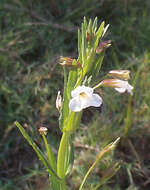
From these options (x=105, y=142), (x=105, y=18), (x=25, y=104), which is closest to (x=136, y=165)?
(x=105, y=142)

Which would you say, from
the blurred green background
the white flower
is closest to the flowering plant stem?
the white flower

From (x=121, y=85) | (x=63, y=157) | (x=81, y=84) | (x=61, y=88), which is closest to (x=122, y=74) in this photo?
(x=121, y=85)

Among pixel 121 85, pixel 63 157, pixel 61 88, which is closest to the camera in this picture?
pixel 121 85

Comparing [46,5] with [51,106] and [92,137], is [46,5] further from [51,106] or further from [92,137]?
[92,137]

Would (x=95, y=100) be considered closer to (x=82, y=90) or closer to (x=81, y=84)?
(x=82, y=90)

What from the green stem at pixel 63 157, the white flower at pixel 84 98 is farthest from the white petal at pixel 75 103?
the green stem at pixel 63 157

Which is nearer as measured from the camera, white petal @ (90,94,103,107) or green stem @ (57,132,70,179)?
white petal @ (90,94,103,107)

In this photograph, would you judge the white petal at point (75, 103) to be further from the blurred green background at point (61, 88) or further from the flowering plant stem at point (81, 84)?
the blurred green background at point (61, 88)

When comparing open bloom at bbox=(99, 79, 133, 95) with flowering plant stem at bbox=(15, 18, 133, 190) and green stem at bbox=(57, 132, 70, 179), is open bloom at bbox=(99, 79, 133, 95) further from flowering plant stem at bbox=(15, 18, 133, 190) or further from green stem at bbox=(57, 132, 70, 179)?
green stem at bbox=(57, 132, 70, 179)
